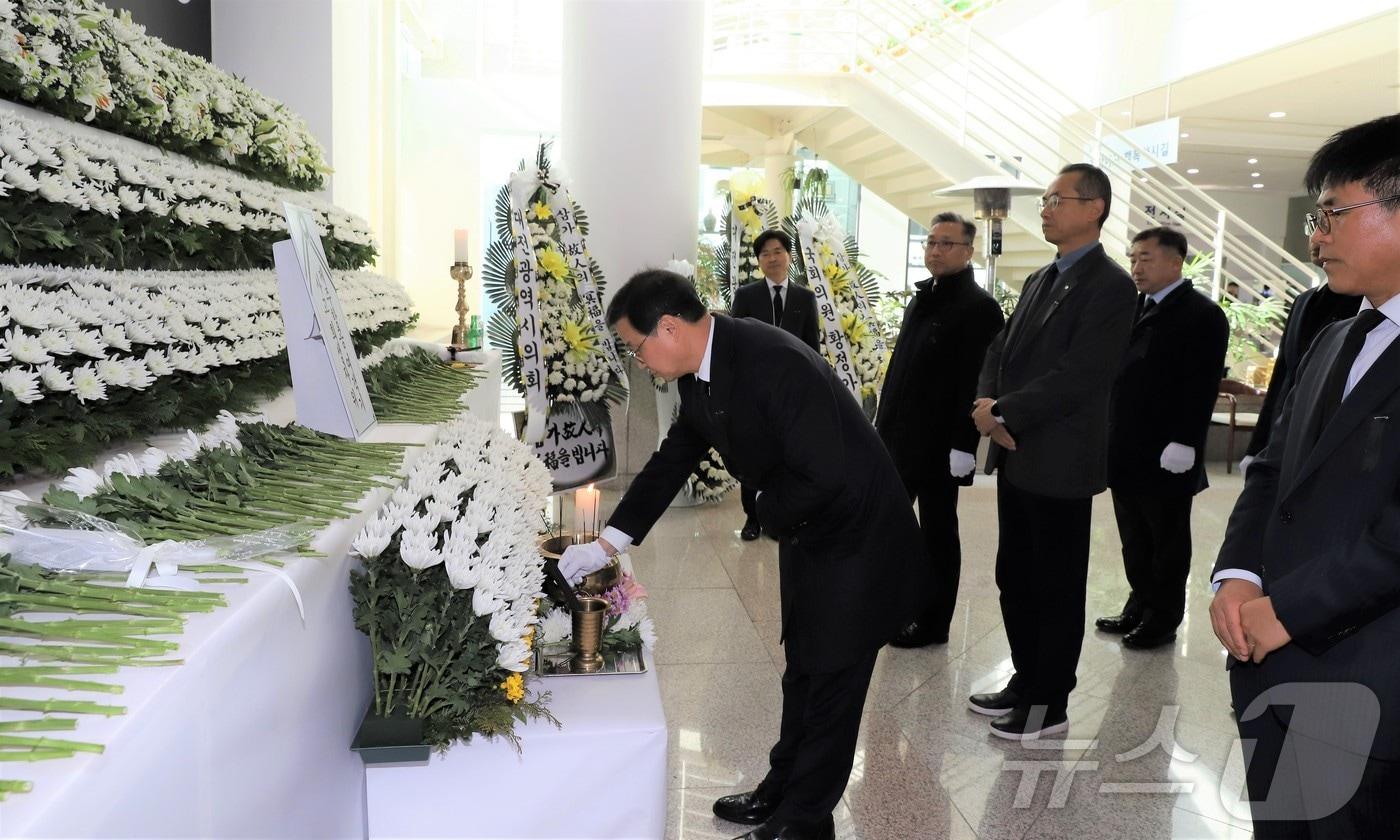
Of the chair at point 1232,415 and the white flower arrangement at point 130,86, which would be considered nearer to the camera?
the white flower arrangement at point 130,86

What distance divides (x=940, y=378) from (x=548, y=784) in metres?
2.33

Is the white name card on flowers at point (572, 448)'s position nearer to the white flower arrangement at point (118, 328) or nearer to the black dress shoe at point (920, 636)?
the black dress shoe at point (920, 636)

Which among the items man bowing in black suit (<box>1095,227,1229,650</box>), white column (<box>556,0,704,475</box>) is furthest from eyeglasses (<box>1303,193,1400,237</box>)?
white column (<box>556,0,704,475</box>)

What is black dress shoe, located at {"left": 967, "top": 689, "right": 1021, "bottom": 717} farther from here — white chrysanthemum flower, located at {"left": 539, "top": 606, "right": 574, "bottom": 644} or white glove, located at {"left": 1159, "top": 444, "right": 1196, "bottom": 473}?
white chrysanthemum flower, located at {"left": 539, "top": 606, "right": 574, "bottom": 644}

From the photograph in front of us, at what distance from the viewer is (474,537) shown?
1.71 meters

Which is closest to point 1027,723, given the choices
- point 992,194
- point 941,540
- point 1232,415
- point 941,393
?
point 941,540

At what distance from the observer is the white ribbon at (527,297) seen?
5.11 m

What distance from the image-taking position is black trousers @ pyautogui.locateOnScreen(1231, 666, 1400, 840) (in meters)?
1.50

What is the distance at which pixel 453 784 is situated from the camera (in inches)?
71.2

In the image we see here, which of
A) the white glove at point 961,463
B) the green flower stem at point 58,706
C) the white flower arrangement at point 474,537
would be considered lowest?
the white glove at point 961,463

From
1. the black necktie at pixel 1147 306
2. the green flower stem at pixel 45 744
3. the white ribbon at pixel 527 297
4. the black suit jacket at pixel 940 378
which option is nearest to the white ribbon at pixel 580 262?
the white ribbon at pixel 527 297

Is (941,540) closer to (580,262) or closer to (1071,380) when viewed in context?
(1071,380)

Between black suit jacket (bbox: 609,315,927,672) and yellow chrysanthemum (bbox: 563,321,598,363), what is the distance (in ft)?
10.4

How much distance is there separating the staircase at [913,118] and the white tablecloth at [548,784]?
8.29 metres
